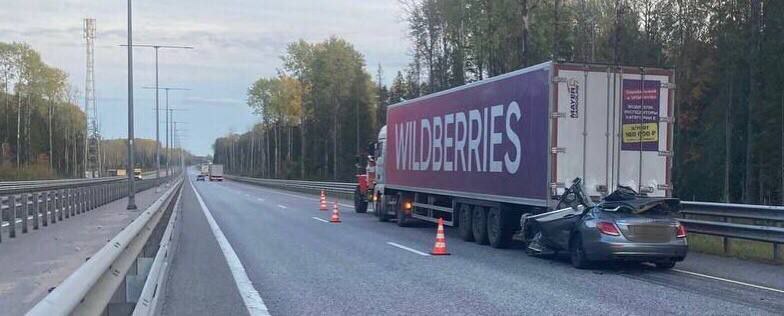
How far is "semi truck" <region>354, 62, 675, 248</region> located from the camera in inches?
617

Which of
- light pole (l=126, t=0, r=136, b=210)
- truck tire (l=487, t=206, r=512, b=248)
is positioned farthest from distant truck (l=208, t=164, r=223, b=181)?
truck tire (l=487, t=206, r=512, b=248)

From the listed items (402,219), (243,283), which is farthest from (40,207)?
(243,283)

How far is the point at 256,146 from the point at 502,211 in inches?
5482

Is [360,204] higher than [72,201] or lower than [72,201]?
lower

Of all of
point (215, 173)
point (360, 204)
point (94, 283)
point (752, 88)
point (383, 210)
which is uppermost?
point (752, 88)

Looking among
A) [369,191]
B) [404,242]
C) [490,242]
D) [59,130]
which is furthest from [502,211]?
[59,130]

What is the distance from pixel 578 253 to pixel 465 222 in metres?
6.03

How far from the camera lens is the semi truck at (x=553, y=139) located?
617 inches

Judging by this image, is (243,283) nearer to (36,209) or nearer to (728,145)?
(36,209)

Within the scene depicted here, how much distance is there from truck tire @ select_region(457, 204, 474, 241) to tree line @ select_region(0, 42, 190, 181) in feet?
208

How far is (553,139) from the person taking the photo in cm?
1559

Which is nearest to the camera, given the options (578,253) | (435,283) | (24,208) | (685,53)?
(435,283)

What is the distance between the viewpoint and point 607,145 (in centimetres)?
1591

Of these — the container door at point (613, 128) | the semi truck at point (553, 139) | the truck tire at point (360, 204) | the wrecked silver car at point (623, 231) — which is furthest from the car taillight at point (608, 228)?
the truck tire at point (360, 204)
